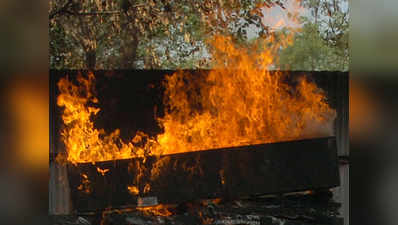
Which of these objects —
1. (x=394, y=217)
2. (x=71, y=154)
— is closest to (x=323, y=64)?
(x=394, y=217)

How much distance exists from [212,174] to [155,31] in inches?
59.3

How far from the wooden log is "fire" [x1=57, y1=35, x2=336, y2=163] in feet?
0.46

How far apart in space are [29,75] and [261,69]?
253 cm

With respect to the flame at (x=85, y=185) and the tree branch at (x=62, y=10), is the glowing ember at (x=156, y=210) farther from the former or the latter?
the tree branch at (x=62, y=10)

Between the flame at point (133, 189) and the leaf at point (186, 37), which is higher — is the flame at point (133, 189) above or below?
below

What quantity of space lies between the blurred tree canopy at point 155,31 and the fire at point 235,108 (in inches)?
5.1

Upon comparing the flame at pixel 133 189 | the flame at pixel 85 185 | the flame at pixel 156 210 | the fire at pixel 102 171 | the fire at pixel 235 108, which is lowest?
the flame at pixel 156 210

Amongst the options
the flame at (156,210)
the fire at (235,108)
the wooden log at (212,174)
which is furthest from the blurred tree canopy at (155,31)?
the flame at (156,210)

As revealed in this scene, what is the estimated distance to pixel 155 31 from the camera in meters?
4.23

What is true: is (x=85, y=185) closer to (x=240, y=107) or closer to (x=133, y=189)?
(x=133, y=189)

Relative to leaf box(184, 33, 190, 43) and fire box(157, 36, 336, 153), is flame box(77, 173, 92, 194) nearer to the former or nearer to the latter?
fire box(157, 36, 336, 153)

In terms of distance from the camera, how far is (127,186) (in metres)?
4.14

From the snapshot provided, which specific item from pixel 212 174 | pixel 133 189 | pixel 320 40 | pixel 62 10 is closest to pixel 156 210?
pixel 133 189

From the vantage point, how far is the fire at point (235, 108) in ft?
14.1
